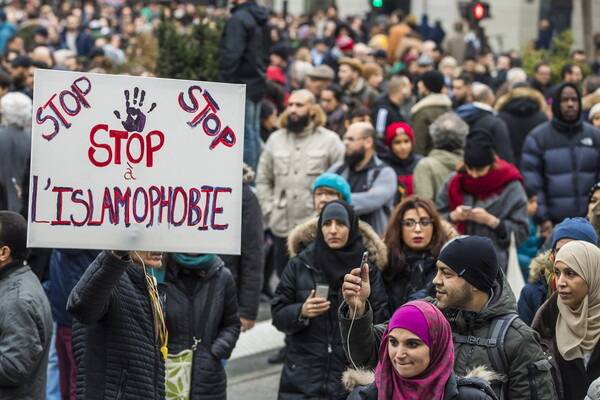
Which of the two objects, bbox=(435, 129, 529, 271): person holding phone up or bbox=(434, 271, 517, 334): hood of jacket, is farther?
bbox=(435, 129, 529, 271): person holding phone up

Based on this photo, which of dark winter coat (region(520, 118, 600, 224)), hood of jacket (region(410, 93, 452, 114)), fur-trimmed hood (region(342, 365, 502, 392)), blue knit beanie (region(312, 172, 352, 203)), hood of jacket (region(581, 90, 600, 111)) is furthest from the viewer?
hood of jacket (region(581, 90, 600, 111))

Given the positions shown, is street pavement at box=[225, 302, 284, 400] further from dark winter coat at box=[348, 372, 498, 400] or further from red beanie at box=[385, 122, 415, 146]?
dark winter coat at box=[348, 372, 498, 400]

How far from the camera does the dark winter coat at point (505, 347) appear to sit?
15.1ft

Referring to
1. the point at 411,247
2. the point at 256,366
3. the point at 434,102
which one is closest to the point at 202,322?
the point at 411,247

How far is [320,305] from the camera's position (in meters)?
6.29

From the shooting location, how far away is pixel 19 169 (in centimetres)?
938

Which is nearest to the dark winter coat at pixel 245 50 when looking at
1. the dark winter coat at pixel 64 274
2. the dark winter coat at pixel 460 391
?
the dark winter coat at pixel 64 274

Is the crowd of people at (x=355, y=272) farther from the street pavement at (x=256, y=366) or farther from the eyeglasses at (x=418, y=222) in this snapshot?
the street pavement at (x=256, y=366)

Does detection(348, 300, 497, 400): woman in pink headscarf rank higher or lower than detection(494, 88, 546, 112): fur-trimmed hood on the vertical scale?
lower

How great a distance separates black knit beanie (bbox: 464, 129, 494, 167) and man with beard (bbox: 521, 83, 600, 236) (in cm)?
158

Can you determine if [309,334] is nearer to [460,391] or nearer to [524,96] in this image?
[460,391]

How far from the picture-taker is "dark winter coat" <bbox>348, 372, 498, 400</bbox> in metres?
4.16

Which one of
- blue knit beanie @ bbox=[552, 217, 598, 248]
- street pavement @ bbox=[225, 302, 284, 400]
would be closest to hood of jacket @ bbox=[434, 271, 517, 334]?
blue knit beanie @ bbox=[552, 217, 598, 248]

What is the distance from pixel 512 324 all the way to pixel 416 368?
75 centimetres
